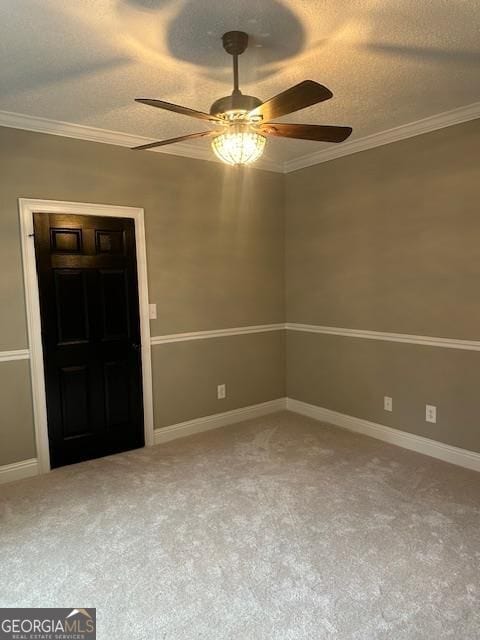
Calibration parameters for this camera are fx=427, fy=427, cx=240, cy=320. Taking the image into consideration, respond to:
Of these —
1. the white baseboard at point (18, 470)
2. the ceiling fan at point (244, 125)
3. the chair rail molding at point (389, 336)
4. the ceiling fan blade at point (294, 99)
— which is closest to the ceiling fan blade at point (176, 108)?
the ceiling fan at point (244, 125)

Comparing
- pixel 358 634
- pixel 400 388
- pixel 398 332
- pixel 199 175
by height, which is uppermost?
pixel 199 175

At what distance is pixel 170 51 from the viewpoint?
2096 millimetres

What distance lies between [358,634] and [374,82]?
2.79m

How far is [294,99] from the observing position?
171 centimetres

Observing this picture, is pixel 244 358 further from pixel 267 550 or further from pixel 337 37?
pixel 337 37

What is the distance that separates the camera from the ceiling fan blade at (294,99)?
1607 millimetres

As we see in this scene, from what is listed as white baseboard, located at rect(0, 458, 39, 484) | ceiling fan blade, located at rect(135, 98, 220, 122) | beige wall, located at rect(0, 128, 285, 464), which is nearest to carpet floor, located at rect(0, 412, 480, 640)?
white baseboard, located at rect(0, 458, 39, 484)

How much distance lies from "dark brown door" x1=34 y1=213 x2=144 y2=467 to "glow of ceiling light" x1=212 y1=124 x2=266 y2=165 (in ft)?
5.20

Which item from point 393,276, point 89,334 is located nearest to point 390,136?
point 393,276

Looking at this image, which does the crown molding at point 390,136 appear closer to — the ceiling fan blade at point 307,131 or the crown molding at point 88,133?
the crown molding at point 88,133

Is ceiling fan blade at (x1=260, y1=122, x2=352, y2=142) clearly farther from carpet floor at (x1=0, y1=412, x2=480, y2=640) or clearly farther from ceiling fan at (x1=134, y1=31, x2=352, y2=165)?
carpet floor at (x1=0, y1=412, x2=480, y2=640)

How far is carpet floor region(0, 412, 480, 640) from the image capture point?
5.92ft

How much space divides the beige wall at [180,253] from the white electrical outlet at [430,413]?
1.58 meters

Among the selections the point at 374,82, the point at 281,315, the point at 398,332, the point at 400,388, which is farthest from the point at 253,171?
the point at 400,388
